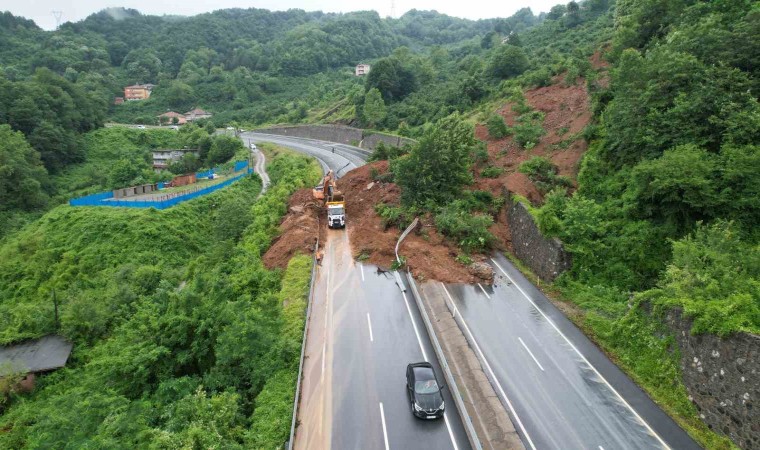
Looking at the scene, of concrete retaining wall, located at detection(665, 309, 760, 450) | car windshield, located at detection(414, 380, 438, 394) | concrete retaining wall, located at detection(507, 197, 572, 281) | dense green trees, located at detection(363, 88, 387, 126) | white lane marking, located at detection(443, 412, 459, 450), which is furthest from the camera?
dense green trees, located at detection(363, 88, 387, 126)

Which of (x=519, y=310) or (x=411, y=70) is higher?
(x=411, y=70)

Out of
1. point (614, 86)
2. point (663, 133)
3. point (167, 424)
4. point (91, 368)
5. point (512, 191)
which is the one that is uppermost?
point (614, 86)

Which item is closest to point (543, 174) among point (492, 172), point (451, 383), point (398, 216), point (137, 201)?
point (492, 172)

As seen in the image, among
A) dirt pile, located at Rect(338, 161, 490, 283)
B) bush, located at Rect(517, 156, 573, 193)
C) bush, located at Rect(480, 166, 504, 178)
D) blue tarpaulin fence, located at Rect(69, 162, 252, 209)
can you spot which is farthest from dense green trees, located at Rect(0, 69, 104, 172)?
bush, located at Rect(517, 156, 573, 193)

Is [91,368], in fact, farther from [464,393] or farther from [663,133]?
[663,133]

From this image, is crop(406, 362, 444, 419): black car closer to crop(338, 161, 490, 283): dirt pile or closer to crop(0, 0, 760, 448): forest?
crop(0, 0, 760, 448): forest

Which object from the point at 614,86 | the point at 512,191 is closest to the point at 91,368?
the point at 512,191

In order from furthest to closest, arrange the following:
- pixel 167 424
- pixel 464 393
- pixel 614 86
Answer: pixel 614 86 → pixel 464 393 → pixel 167 424
